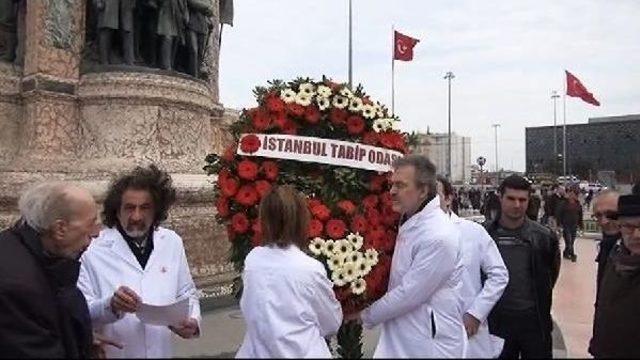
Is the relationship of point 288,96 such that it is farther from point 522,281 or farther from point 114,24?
point 114,24

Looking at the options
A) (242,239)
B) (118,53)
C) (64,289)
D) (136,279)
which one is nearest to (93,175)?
(118,53)

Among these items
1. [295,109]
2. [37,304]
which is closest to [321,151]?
[295,109]

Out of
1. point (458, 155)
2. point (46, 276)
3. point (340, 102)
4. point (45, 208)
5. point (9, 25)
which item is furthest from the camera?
point (458, 155)

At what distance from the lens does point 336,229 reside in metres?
4.07

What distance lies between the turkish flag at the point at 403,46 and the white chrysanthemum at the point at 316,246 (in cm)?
2784

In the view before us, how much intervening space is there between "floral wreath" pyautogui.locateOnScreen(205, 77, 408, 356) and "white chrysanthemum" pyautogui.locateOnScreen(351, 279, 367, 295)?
42mm

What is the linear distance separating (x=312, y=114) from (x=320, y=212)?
0.69m

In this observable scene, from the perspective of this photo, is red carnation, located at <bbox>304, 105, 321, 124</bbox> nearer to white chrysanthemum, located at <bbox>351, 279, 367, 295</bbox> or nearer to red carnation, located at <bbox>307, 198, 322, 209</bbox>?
red carnation, located at <bbox>307, 198, 322, 209</bbox>

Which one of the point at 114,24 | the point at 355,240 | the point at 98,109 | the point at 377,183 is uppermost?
the point at 114,24

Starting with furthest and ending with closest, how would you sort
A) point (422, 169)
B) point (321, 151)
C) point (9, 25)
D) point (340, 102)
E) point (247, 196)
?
point (9, 25), point (340, 102), point (321, 151), point (247, 196), point (422, 169)

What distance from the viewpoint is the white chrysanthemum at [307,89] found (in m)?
4.46

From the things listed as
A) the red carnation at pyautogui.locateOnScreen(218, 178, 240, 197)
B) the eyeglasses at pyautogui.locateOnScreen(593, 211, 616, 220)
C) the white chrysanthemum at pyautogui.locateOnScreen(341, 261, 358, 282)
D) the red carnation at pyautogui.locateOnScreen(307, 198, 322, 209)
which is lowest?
the white chrysanthemum at pyautogui.locateOnScreen(341, 261, 358, 282)

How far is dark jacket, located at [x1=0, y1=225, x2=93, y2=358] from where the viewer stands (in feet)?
8.46

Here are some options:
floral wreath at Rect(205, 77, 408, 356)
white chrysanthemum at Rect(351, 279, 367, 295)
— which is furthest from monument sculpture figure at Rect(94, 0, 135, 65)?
white chrysanthemum at Rect(351, 279, 367, 295)
